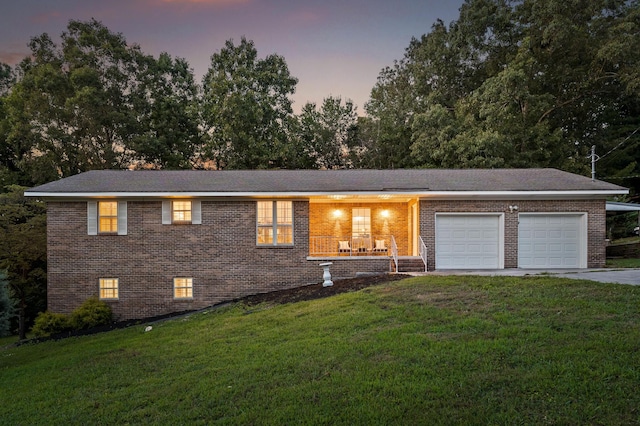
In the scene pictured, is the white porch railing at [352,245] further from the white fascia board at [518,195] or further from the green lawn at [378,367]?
the green lawn at [378,367]

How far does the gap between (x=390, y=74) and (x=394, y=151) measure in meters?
8.82

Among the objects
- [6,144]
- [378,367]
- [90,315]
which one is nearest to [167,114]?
[6,144]

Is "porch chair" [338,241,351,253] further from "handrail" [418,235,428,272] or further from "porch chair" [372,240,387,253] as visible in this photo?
"handrail" [418,235,428,272]

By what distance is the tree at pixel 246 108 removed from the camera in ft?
85.8

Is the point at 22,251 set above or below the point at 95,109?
below


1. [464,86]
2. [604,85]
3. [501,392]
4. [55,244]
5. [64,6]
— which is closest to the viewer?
[501,392]

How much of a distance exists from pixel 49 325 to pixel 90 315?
1.12 meters

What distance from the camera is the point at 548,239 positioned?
14109 mm

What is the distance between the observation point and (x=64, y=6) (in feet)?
81.5

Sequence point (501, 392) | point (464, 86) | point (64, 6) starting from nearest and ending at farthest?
point (501, 392) → point (64, 6) → point (464, 86)

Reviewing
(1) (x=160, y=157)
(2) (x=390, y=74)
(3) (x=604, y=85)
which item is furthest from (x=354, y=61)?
(3) (x=604, y=85)

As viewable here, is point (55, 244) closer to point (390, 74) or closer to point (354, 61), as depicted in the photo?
point (354, 61)

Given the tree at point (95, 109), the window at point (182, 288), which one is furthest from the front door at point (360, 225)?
the tree at point (95, 109)

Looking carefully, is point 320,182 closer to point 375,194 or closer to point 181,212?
point 375,194
